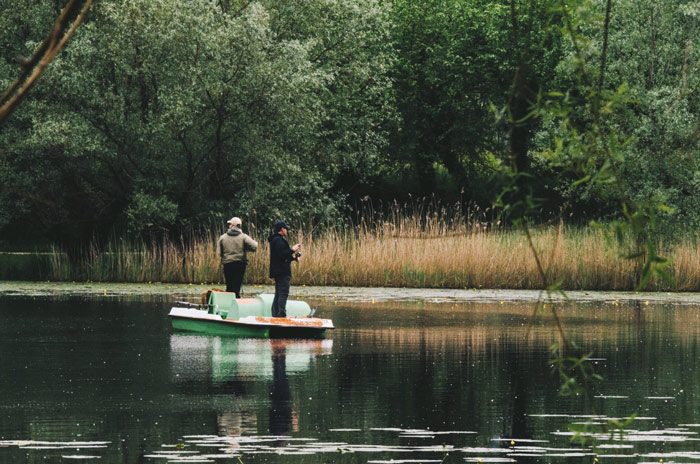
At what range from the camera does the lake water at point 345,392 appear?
963 cm

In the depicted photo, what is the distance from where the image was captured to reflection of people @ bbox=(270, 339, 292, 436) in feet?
35.7

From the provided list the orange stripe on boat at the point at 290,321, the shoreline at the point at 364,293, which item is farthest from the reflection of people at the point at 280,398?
the shoreline at the point at 364,293

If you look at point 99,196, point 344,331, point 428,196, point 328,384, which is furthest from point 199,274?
point 428,196

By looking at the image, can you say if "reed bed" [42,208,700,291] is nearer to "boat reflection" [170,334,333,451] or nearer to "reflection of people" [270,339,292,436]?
"boat reflection" [170,334,333,451]

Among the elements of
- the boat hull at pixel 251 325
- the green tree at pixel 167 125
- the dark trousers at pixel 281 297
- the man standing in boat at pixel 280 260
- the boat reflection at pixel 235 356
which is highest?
the green tree at pixel 167 125

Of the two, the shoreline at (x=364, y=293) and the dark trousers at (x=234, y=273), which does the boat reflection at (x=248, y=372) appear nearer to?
the dark trousers at (x=234, y=273)

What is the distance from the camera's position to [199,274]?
34781mm

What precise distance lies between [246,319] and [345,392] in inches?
286

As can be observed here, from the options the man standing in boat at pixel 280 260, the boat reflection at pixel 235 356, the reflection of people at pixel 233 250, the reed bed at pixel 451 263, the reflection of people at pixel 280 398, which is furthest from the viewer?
the reed bed at pixel 451 263

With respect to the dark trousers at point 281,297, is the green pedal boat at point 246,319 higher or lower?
lower

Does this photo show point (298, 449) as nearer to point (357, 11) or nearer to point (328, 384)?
point (328, 384)

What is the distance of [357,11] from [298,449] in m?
37.8

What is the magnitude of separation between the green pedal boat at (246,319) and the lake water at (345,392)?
1.04 ft

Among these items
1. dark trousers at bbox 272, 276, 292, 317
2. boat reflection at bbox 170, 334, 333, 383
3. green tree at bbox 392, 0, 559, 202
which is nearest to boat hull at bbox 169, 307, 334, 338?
boat reflection at bbox 170, 334, 333, 383
